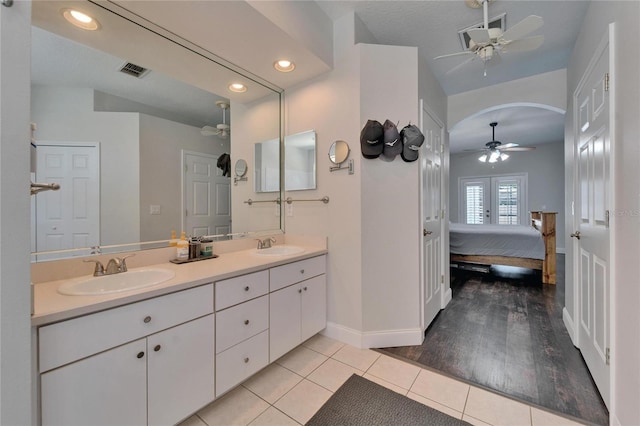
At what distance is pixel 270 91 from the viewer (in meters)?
2.46

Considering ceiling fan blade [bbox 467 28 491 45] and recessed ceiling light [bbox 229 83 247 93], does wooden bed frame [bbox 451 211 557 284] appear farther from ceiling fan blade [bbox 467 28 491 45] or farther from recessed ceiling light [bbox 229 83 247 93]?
recessed ceiling light [bbox 229 83 247 93]

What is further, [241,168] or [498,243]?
[498,243]

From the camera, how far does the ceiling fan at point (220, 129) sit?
197 cm

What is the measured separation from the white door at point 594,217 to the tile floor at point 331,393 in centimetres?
60

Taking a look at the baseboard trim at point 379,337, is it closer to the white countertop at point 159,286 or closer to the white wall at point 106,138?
the white countertop at point 159,286

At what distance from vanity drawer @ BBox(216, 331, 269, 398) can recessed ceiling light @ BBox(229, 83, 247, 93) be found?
198 centimetres

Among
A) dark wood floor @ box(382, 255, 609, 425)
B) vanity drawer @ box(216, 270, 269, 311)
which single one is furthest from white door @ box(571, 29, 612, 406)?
vanity drawer @ box(216, 270, 269, 311)

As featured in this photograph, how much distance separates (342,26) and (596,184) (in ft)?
7.10

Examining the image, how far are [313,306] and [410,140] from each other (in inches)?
61.0

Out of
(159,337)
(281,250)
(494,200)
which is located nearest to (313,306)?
(281,250)

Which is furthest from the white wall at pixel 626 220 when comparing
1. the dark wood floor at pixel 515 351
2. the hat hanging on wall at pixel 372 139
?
the hat hanging on wall at pixel 372 139

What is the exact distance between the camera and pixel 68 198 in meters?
1.33

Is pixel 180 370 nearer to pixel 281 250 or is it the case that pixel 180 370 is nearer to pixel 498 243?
pixel 281 250

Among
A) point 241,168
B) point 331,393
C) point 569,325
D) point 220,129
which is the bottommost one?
point 331,393
